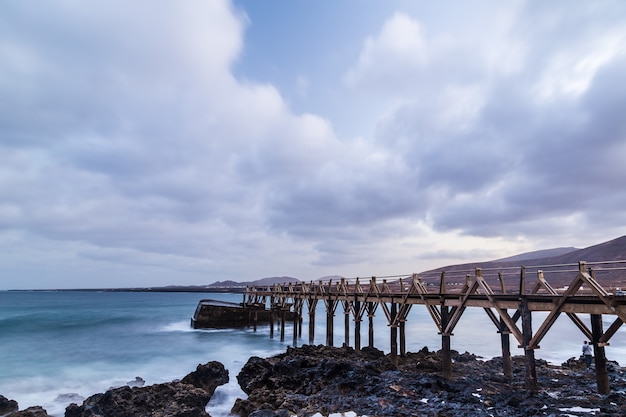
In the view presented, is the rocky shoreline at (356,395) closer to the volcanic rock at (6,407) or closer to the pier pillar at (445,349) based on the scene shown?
the volcanic rock at (6,407)

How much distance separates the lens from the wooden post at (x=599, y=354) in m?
13.3

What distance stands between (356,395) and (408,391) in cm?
170

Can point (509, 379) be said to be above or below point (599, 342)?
below

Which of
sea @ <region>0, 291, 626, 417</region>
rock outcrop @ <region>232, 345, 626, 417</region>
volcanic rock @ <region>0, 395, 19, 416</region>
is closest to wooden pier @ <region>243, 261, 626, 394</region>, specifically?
rock outcrop @ <region>232, 345, 626, 417</region>

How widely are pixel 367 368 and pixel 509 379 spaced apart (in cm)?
581

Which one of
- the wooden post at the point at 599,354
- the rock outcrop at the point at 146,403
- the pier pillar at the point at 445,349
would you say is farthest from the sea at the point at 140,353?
the wooden post at the point at 599,354

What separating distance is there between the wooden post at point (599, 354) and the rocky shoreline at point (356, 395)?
0.40 meters

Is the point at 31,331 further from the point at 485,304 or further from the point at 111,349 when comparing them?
the point at 485,304

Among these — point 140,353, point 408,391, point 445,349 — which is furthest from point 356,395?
point 140,353

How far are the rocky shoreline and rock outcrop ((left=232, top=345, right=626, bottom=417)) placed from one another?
27 mm

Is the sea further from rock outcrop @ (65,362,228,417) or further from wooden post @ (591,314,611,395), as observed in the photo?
wooden post @ (591,314,611,395)

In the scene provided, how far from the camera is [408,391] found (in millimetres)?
13047

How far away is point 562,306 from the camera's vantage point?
1133 cm

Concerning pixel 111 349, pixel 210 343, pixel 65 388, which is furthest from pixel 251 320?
pixel 65 388
